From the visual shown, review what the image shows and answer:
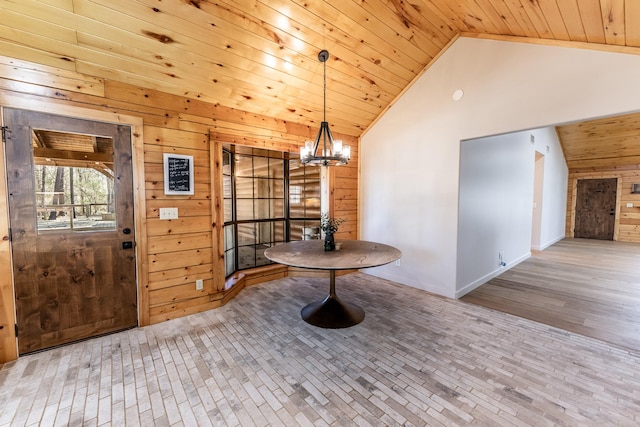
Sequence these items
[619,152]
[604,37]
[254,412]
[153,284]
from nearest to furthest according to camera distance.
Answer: [254,412] → [604,37] → [153,284] → [619,152]

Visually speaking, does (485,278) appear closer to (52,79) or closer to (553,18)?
(553,18)

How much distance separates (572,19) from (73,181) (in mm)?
4388

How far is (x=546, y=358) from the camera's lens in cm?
208

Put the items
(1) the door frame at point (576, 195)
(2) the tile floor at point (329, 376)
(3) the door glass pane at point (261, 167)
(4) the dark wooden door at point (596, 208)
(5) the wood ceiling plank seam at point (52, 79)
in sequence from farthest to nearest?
(4) the dark wooden door at point (596, 208) → (1) the door frame at point (576, 195) → (3) the door glass pane at point (261, 167) → (5) the wood ceiling plank seam at point (52, 79) → (2) the tile floor at point (329, 376)

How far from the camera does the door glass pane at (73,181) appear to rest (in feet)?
7.06

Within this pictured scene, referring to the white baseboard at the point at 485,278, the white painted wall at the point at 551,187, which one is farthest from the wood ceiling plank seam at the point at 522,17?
the white painted wall at the point at 551,187

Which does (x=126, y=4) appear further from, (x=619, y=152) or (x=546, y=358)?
(x=619, y=152)

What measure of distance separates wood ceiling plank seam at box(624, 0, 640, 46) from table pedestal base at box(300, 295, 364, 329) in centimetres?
314

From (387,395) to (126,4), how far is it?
10.8ft

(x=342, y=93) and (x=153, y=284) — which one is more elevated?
(x=342, y=93)

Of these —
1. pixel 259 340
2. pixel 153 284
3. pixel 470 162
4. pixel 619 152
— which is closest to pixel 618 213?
pixel 619 152

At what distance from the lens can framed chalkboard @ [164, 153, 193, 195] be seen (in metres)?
2.67

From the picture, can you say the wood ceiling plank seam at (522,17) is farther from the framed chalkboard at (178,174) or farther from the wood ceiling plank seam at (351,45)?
the framed chalkboard at (178,174)

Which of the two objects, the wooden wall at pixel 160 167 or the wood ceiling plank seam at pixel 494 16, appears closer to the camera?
the wooden wall at pixel 160 167
